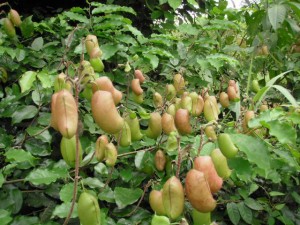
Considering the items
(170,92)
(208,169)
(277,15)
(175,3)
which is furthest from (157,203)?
(175,3)

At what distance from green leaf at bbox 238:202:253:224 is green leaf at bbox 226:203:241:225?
0.01 metres

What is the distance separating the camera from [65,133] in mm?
760

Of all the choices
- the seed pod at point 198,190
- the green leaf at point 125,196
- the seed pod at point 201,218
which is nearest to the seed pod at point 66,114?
the seed pod at point 198,190

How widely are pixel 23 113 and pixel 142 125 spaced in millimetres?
537

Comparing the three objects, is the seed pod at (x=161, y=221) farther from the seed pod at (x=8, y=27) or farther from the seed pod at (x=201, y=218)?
the seed pod at (x=8, y=27)

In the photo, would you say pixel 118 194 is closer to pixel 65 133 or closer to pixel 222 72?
pixel 65 133

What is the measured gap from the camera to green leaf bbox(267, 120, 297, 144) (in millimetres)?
883

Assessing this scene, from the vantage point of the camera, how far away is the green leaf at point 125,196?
123cm

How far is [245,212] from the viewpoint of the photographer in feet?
5.01

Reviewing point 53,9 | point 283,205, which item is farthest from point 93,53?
point 53,9

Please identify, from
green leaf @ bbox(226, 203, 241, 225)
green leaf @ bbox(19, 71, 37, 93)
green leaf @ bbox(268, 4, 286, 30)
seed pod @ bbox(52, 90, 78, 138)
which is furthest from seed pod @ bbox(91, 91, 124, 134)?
green leaf @ bbox(268, 4, 286, 30)

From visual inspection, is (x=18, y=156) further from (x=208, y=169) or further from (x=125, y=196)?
(x=208, y=169)

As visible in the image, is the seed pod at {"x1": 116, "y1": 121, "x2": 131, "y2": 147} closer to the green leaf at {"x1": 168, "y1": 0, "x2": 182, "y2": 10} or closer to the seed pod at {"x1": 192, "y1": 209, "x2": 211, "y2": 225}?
the seed pod at {"x1": 192, "y1": 209, "x2": 211, "y2": 225}

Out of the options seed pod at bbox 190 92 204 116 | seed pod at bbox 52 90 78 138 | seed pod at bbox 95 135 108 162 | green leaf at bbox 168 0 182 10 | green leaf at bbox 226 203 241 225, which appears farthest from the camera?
green leaf at bbox 168 0 182 10
